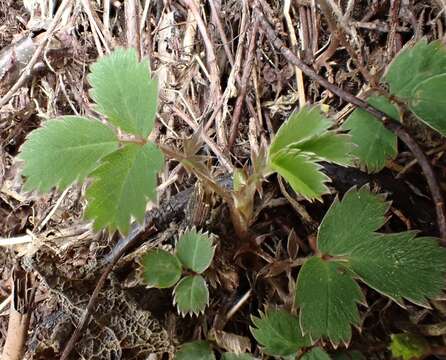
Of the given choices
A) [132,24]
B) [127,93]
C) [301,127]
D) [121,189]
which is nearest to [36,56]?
[132,24]

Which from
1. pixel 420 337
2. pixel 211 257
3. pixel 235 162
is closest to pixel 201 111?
pixel 235 162

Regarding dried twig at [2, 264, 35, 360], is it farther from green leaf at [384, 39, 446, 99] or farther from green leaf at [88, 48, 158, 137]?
green leaf at [384, 39, 446, 99]

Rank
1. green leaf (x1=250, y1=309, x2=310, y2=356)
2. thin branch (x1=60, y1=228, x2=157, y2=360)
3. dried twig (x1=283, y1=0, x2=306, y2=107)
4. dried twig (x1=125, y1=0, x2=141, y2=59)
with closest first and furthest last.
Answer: green leaf (x1=250, y1=309, x2=310, y2=356)
thin branch (x1=60, y1=228, x2=157, y2=360)
dried twig (x1=283, y1=0, x2=306, y2=107)
dried twig (x1=125, y1=0, x2=141, y2=59)

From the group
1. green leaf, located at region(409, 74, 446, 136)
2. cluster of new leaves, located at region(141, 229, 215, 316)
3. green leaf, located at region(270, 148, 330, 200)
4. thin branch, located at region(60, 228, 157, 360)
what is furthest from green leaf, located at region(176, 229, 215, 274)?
green leaf, located at region(409, 74, 446, 136)

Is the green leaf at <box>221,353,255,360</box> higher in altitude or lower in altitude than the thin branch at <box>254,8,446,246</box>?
lower

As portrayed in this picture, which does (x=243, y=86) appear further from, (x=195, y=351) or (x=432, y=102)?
(x=195, y=351)

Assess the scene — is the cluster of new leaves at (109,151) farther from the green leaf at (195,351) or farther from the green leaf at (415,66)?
the green leaf at (415,66)
